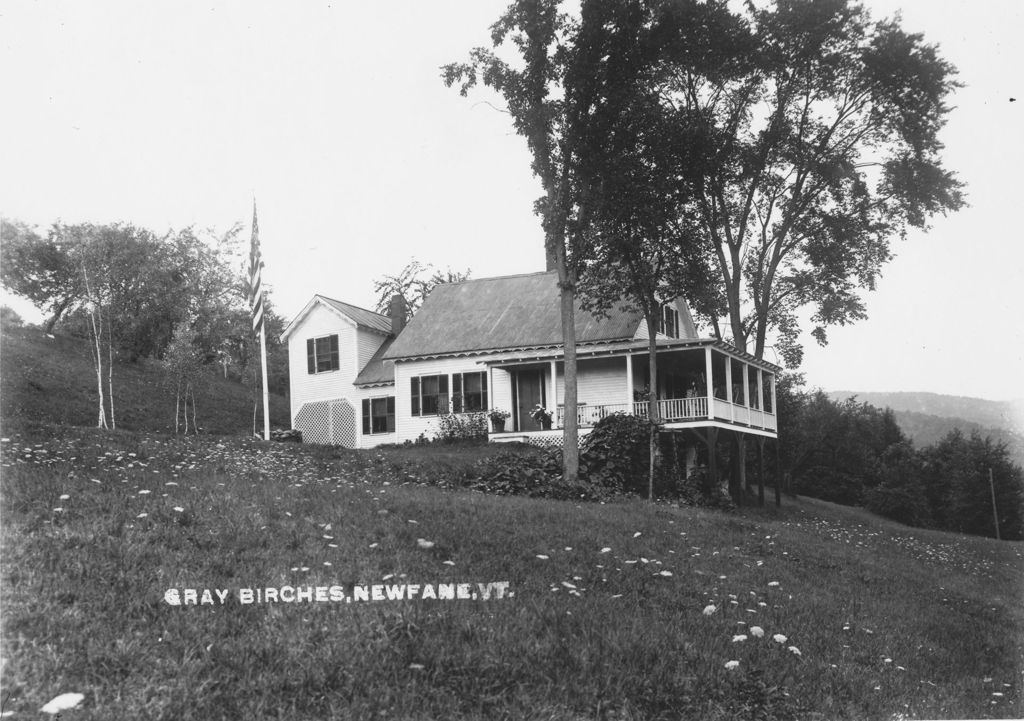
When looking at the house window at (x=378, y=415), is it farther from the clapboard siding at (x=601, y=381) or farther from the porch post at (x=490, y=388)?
the clapboard siding at (x=601, y=381)

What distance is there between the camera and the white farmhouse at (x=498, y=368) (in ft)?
84.8

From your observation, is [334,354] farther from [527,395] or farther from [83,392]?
[83,392]

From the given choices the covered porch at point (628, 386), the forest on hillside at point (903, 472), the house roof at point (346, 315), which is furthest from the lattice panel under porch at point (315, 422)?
the forest on hillside at point (903, 472)

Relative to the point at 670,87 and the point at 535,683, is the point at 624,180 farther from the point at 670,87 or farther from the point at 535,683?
the point at 535,683

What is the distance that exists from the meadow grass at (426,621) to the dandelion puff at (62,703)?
97 mm

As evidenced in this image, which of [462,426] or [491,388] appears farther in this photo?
[462,426]

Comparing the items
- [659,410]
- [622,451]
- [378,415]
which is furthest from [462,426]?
[622,451]

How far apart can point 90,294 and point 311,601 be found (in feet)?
83.7

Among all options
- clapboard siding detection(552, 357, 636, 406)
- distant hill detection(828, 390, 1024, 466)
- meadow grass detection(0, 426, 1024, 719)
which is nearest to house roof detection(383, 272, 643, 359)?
clapboard siding detection(552, 357, 636, 406)

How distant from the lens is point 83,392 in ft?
102

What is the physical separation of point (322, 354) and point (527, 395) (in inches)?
400

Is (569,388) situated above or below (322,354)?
below

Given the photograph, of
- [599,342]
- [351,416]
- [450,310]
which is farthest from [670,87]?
[351,416]

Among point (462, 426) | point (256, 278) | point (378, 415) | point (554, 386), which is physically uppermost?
point (256, 278)
